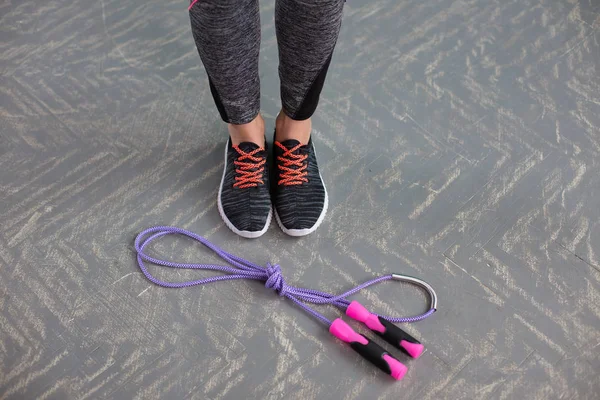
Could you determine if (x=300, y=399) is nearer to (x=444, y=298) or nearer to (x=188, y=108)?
(x=444, y=298)

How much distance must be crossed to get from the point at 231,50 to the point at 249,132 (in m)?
0.25

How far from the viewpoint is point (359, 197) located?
1280mm

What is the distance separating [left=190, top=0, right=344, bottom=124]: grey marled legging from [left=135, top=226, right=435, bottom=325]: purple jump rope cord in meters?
0.28

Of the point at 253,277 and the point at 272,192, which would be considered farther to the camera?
the point at 272,192

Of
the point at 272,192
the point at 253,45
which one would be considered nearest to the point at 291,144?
the point at 272,192

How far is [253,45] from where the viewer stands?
3.34 ft

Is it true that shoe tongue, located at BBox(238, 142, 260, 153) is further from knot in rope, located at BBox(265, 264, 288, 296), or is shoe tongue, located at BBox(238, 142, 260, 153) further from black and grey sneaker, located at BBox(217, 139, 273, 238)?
knot in rope, located at BBox(265, 264, 288, 296)

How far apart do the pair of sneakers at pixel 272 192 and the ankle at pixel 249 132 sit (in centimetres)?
Result: 1

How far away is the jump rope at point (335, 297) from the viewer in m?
1.05

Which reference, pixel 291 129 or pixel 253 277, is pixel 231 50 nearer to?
pixel 291 129

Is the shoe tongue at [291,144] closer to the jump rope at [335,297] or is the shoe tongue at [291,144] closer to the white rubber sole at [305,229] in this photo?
the white rubber sole at [305,229]

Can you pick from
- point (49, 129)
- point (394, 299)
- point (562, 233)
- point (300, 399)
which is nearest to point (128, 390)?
point (300, 399)

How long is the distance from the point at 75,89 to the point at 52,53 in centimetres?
15

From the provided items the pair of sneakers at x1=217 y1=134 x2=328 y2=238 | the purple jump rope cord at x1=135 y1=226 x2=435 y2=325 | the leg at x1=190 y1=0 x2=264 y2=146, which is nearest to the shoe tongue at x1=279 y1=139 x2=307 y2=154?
the pair of sneakers at x1=217 y1=134 x2=328 y2=238
